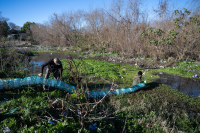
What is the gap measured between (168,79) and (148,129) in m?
5.22

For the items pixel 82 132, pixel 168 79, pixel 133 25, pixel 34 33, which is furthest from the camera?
pixel 34 33

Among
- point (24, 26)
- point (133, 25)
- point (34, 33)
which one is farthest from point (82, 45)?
point (24, 26)

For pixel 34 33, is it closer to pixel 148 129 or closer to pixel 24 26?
pixel 24 26

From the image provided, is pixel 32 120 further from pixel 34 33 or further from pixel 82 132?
pixel 34 33

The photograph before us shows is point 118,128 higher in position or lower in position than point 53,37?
lower

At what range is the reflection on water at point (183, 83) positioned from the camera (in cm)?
559

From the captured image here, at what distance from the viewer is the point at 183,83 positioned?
6.56 metres

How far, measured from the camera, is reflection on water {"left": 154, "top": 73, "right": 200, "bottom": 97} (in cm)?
559

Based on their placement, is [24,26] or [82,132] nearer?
[82,132]

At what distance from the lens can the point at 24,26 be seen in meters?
42.7

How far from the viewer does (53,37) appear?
30109 mm

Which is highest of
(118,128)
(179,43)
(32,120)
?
(179,43)

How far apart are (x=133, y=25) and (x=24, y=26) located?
140ft

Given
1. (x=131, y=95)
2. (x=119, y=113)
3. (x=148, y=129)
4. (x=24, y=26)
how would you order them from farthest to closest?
(x=24, y=26)
(x=131, y=95)
(x=119, y=113)
(x=148, y=129)
